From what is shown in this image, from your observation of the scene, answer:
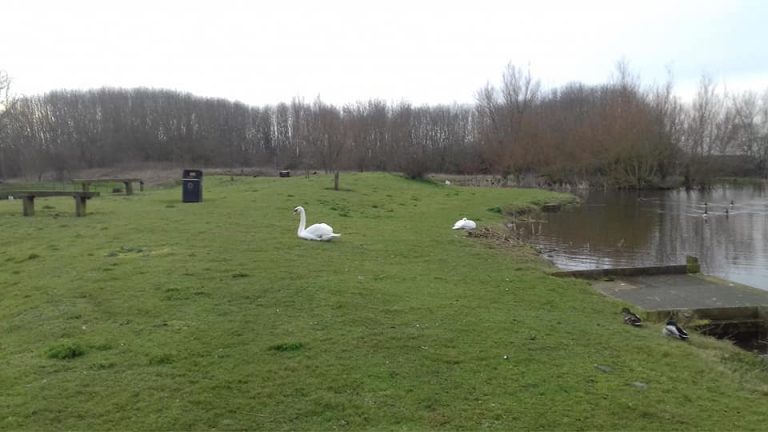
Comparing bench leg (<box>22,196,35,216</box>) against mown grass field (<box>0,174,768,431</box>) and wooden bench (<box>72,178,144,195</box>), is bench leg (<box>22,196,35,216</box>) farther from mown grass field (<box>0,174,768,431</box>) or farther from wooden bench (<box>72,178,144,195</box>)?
mown grass field (<box>0,174,768,431</box>)

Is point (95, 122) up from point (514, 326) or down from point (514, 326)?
up

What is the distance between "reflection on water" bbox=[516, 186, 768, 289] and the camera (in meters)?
16.8

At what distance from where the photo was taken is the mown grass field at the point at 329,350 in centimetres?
477

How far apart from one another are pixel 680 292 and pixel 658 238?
12023mm

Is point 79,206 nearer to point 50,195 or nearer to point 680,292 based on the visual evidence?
point 50,195

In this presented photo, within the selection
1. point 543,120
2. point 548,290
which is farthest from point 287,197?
point 543,120

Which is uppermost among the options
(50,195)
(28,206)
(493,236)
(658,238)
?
(50,195)

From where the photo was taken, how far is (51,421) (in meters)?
4.51

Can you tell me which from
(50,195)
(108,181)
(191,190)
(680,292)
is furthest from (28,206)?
(680,292)

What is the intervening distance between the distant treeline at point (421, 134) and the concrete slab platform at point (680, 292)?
26.7 meters

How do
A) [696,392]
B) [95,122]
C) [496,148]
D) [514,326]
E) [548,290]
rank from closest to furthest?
[696,392], [514,326], [548,290], [496,148], [95,122]

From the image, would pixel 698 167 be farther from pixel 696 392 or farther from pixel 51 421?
pixel 51 421

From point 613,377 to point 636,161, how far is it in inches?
2404

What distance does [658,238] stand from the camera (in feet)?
74.4
